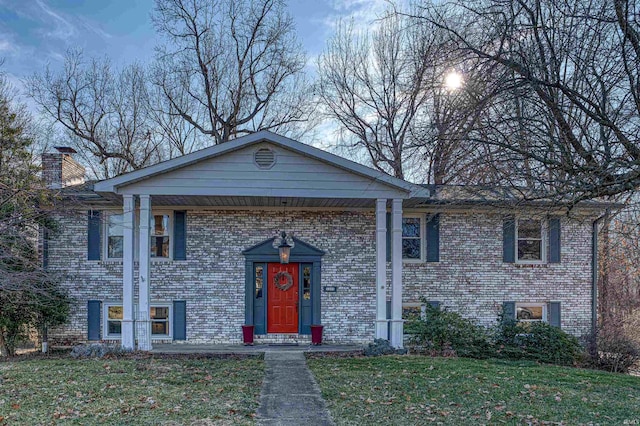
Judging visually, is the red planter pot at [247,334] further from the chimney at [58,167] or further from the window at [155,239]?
the chimney at [58,167]

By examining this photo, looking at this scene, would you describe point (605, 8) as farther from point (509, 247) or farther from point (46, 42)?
point (46, 42)

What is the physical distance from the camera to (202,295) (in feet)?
40.3

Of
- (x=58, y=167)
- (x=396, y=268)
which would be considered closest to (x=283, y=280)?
(x=396, y=268)

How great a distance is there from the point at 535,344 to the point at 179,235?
889 centimetres

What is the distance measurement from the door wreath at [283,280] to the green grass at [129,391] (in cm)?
312

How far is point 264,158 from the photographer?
34.2 ft

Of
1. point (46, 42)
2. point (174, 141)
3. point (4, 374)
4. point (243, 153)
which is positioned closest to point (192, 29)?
point (174, 141)

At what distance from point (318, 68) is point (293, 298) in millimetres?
12453

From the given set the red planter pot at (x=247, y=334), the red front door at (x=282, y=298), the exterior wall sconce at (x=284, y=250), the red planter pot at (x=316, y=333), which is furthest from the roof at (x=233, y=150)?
the red planter pot at (x=247, y=334)

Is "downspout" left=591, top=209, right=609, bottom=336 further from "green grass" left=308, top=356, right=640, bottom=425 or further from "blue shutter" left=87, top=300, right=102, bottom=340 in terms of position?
"blue shutter" left=87, top=300, right=102, bottom=340

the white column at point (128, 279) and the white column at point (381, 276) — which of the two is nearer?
the white column at point (128, 279)

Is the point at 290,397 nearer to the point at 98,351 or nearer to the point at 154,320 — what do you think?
the point at 98,351

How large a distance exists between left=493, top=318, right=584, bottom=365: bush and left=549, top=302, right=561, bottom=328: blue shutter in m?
1.84

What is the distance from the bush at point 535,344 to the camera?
10.7 meters
